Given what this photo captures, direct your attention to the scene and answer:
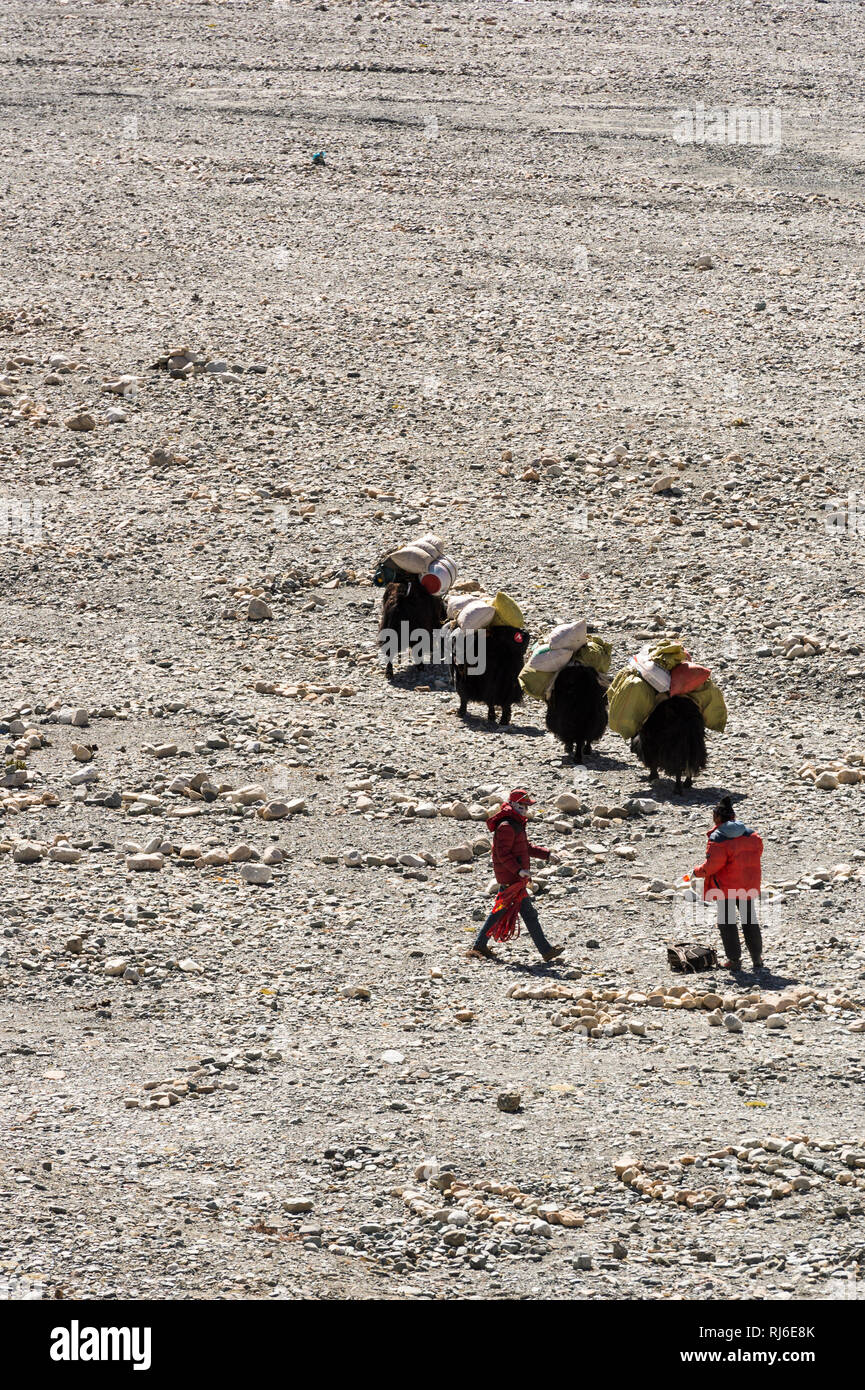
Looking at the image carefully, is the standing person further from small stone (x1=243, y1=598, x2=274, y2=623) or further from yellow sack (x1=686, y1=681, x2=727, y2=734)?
small stone (x1=243, y1=598, x2=274, y2=623)

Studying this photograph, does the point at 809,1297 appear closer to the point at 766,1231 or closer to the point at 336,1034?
the point at 766,1231

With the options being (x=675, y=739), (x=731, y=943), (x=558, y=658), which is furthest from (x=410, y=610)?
(x=731, y=943)

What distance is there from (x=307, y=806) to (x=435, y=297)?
505 inches

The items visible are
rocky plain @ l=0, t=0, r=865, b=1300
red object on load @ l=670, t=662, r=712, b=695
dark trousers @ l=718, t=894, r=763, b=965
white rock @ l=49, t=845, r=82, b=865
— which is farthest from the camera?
red object on load @ l=670, t=662, r=712, b=695

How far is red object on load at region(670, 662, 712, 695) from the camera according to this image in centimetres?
1238

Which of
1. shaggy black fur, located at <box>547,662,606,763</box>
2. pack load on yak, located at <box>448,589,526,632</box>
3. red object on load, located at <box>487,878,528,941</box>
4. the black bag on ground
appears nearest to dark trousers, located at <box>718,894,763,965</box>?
the black bag on ground

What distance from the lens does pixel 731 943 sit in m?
9.64

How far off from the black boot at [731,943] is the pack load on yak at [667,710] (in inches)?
107

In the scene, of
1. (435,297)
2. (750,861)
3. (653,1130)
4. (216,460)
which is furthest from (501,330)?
(653,1130)

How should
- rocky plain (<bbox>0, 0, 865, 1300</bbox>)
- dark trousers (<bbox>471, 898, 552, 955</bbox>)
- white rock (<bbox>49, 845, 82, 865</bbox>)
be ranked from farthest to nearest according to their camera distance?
white rock (<bbox>49, 845, 82, 865</bbox>) < dark trousers (<bbox>471, 898, 552, 955</bbox>) < rocky plain (<bbox>0, 0, 865, 1300</bbox>)

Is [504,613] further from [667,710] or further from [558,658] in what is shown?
[667,710]

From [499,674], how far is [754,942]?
4.31m

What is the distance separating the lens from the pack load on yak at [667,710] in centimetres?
1225

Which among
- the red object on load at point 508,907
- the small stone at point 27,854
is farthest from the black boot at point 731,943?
the small stone at point 27,854
